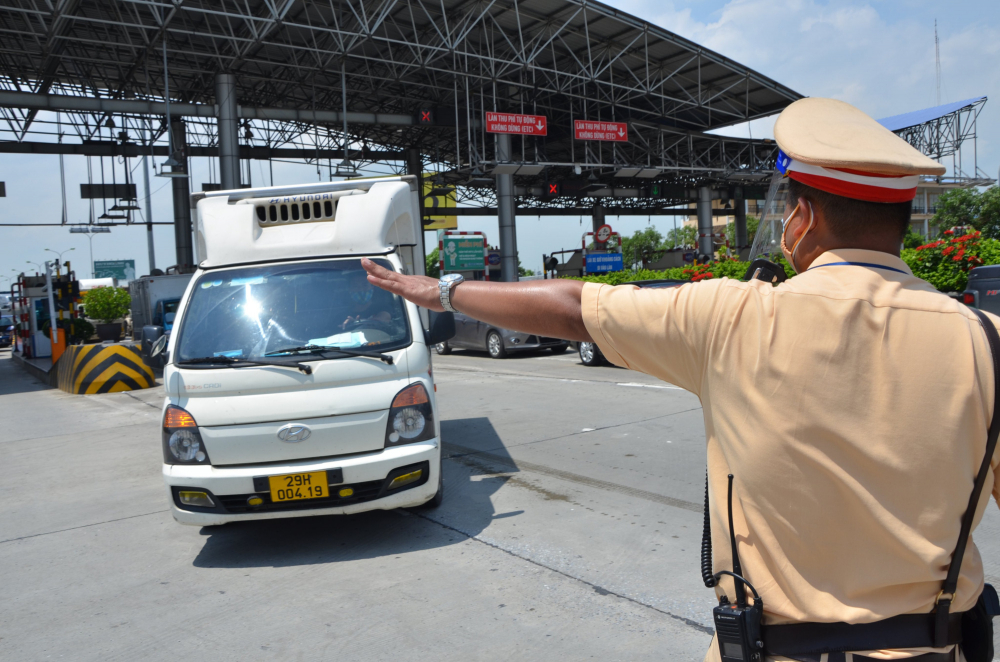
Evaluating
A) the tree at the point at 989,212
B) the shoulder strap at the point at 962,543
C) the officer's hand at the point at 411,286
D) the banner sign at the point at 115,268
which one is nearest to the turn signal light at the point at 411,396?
the officer's hand at the point at 411,286

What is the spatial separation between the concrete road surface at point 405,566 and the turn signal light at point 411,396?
92 cm

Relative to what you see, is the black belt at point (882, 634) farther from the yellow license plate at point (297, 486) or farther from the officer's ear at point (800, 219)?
the yellow license plate at point (297, 486)

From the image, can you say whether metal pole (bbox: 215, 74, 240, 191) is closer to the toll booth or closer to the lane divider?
the toll booth

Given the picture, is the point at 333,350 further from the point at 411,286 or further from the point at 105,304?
the point at 105,304

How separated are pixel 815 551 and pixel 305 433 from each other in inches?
152

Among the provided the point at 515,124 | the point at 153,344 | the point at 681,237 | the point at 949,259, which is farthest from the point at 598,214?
the point at 681,237

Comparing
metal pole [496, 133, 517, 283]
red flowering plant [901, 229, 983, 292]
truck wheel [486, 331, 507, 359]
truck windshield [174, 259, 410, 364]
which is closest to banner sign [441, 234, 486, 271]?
metal pole [496, 133, 517, 283]

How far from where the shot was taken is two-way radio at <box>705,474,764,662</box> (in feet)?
4.64

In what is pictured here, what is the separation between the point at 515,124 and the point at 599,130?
4.31 meters

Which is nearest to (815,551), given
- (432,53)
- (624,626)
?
(624,626)

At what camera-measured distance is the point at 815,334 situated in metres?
1.31

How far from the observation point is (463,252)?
1334 inches

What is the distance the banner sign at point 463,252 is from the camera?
3325 cm

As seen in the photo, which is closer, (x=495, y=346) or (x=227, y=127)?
(x=495, y=346)
